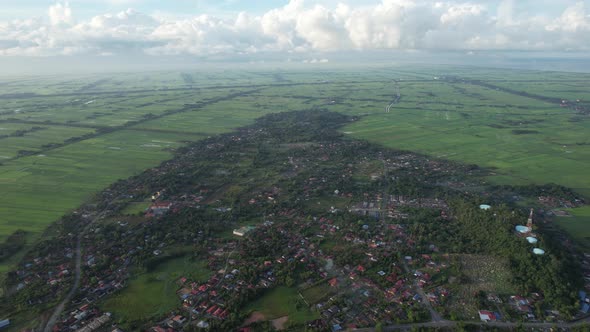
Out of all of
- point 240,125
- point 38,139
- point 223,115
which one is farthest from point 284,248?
point 223,115

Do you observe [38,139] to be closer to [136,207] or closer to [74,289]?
[136,207]

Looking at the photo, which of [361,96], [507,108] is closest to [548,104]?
[507,108]

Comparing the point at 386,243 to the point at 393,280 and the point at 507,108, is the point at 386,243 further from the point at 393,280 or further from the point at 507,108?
the point at 507,108

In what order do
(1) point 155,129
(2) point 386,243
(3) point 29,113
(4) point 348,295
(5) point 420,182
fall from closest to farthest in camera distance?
(4) point 348,295 → (2) point 386,243 → (5) point 420,182 → (1) point 155,129 → (3) point 29,113

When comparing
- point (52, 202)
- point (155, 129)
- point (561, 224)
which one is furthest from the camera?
point (155, 129)

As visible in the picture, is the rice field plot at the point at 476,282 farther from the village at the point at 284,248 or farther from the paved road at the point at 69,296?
the paved road at the point at 69,296

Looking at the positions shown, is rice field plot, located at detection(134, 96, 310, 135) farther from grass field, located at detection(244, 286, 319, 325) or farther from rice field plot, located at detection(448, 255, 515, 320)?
rice field plot, located at detection(448, 255, 515, 320)

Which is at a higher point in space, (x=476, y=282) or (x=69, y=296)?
(x=69, y=296)

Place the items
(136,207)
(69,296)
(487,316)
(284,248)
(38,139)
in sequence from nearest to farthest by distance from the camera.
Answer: (487,316)
(69,296)
(284,248)
(136,207)
(38,139)
